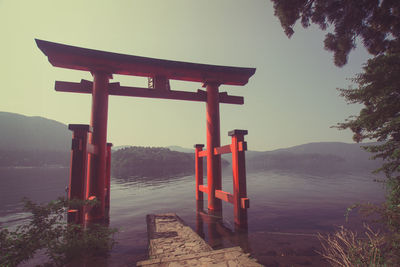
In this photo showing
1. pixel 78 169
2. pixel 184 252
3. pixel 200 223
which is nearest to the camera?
pixel 184 252

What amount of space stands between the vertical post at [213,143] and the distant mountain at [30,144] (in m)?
111

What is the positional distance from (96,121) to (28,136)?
219 m

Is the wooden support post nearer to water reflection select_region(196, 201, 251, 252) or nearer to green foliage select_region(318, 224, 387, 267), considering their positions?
water reflection select_region(196, 201, 251, 252)

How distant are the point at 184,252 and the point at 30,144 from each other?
677 ft

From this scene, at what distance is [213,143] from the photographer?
7.88 m

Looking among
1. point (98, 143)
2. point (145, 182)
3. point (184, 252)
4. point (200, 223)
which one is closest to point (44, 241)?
point (184, 252)

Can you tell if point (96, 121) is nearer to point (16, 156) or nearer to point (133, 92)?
point (133, 92)

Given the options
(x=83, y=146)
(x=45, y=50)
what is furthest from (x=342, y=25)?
(x=45, y=50)

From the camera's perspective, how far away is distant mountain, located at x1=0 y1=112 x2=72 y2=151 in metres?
153

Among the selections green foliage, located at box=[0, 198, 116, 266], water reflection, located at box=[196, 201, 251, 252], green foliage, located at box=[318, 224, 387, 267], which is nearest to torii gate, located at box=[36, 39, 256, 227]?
water reflection, located at box=[196, 201, 251, 252]

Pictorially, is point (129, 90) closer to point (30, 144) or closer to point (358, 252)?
point (358, 252)

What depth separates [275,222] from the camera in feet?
25.3

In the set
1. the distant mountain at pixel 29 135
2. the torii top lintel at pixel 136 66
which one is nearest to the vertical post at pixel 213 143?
the torii top lintel at pixel 136 66

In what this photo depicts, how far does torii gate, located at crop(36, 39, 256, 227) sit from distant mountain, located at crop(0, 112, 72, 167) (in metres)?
110
